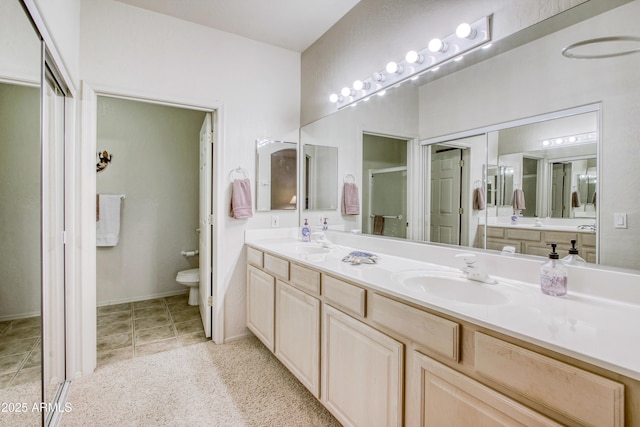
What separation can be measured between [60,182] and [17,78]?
0.97 metres

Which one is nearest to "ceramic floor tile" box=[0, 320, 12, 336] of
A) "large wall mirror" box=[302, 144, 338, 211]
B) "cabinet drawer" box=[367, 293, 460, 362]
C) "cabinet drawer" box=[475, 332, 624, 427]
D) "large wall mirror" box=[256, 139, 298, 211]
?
"cabinet drawer" box=[367, 293, 460, 362]

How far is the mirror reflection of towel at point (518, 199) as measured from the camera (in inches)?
53.4

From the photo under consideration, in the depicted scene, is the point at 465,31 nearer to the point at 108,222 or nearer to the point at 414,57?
the point at 414,57

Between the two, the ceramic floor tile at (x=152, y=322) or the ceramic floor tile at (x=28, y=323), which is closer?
the ceramic floor tile at (x=28, y=323)

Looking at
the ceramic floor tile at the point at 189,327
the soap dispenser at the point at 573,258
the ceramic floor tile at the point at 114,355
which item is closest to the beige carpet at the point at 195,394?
the ceramic floor tile at the point at 114,355

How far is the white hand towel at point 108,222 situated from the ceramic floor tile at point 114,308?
2.26 ft

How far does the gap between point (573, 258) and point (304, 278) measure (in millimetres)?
1214

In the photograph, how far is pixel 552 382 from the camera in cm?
71

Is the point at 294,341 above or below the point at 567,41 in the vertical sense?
below

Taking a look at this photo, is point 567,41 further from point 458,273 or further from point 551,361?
point 551,361

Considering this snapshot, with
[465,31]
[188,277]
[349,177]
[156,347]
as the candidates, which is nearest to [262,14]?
[349,177]

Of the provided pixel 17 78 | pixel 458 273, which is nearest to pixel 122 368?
pixel 17 78

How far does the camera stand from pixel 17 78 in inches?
43.6

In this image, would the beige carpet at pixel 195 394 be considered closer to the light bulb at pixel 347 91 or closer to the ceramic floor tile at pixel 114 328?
the ceramic floor tile at pixel 114 328
